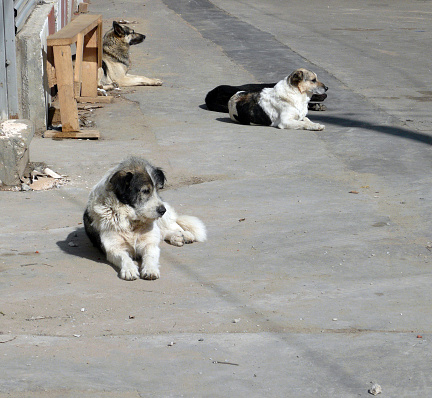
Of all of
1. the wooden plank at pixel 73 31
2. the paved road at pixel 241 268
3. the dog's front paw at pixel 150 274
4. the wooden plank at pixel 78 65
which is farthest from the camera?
the wooden plank at pixel 78 65

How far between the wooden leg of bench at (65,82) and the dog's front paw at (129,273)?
15.7 feet

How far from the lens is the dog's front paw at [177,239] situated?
6.45m

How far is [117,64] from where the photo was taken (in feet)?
45.6

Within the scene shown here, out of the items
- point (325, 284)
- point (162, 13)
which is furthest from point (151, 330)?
point (162, 13)

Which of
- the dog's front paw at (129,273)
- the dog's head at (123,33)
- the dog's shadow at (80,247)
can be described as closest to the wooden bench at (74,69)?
the dog's head at (123,33)

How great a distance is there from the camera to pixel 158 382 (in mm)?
4051

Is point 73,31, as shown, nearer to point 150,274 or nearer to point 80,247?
point 80,247

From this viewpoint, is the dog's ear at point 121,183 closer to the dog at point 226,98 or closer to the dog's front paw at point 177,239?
the dog's front paw at point 177,239

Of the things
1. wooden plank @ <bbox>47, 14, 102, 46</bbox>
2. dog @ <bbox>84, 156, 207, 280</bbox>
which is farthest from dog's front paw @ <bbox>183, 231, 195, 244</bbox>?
wooden plank @ <bbox>47, 14, 102, 46</bbox>

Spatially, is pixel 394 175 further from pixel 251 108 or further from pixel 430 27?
pixel 430 27

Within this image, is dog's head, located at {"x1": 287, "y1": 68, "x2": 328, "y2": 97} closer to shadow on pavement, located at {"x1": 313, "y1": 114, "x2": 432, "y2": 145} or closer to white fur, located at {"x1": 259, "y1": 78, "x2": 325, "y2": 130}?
white fur, located at {"x1": 259, "y1": 78, "x2": 325, "y2": 130}

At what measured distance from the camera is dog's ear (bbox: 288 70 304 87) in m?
11.0

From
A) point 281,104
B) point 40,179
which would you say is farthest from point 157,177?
point 281,104

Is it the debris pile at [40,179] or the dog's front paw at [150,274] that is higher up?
the dog's front paw at [150,274]
